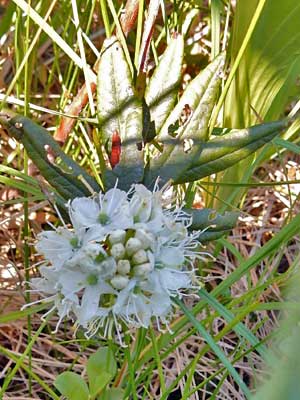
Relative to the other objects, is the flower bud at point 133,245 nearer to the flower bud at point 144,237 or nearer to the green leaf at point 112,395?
the flower bud at point 144,237

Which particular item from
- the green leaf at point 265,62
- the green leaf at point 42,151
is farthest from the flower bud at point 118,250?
the green leaf at point 265,62

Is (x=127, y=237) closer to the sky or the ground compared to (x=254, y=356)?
closer to the sky

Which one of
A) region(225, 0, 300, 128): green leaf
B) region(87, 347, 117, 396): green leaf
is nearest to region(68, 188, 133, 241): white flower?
region(87, 347, 117, 396): green leaf

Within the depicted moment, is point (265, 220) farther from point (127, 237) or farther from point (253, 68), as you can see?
point (127, 237)

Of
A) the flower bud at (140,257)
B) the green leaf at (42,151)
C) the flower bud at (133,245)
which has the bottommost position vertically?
the flower bud at (140,257)

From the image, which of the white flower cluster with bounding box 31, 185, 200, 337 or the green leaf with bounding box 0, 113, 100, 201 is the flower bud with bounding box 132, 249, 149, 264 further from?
the green leaf with bounding box 0, 113, 100, 201

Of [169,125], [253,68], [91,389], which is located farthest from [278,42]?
[91,389]
